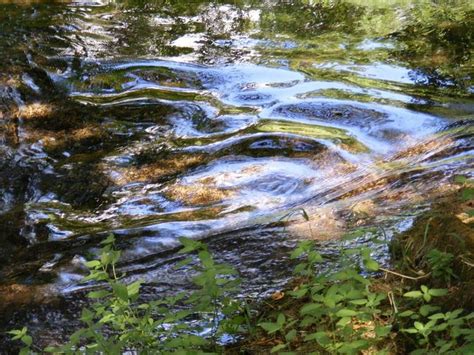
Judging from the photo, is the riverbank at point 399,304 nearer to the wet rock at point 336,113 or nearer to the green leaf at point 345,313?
the green leaf at point 345,313

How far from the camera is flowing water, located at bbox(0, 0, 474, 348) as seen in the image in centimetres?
404

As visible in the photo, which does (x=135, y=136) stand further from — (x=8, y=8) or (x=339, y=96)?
(x=8, y=8)

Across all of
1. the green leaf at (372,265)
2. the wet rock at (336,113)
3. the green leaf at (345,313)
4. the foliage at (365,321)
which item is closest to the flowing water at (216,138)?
the wet rock at (336,113)

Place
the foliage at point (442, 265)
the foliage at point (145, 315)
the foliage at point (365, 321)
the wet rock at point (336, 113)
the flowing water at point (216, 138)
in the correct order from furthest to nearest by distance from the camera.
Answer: the wet rock at point (336, 113)
the flowing water at point (216, 138)
the foliage at point (442, 265)
the foliage at point (145, 315)
the foliage at point (365, 321)

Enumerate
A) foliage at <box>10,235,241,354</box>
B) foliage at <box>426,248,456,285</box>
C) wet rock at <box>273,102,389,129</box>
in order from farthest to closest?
wet rock at <box>273,102,389,129</box> → foliage at <box>426,248,456,285</box> → foliage at <box>10,235,241,354</box>

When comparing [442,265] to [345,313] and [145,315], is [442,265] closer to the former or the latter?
[345,313]

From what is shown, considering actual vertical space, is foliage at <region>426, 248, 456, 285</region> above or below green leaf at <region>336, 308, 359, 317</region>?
below

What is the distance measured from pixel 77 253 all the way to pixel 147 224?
0.57 meters

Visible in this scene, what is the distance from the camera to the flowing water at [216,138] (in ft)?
13.2

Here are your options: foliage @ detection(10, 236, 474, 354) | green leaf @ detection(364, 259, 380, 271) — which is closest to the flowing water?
foliage @ detection(10, 236, 474, 354)

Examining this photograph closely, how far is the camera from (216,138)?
581cm

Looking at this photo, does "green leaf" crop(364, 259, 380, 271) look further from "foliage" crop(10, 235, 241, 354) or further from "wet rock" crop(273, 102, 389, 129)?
"wet rock" crop(273, 102, 389, 129)

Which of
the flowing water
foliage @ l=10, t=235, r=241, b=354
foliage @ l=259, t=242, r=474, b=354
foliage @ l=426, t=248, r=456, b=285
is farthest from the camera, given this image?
the flowing water

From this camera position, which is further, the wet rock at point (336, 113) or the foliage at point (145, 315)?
the wet rock at point (336, 113)
